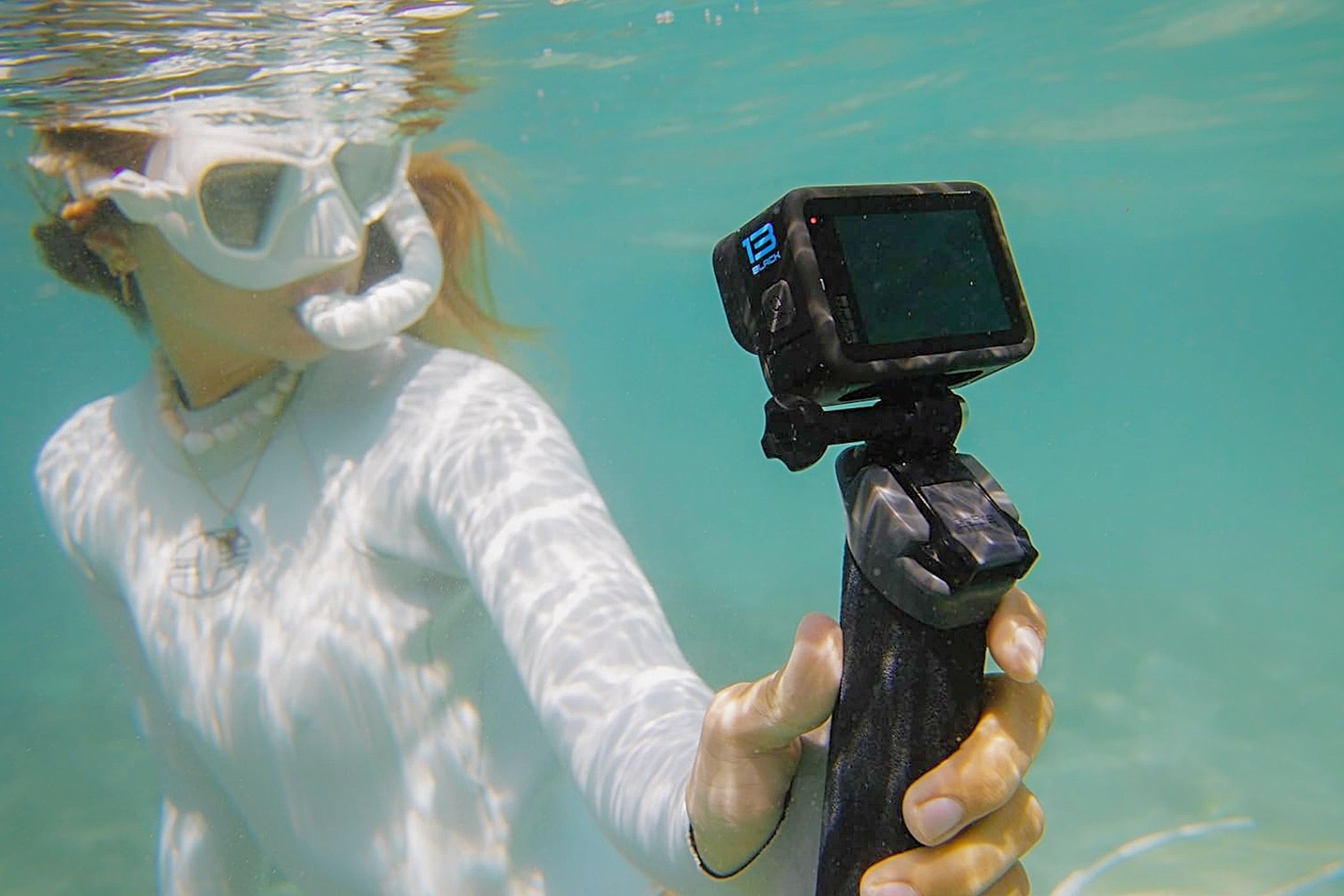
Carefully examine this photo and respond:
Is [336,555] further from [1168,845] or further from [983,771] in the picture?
[1168,845]

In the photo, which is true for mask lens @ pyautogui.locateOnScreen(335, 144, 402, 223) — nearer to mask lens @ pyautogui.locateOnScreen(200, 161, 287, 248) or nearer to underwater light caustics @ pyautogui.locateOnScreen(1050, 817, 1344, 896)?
mask lens @ pyautogui.locateOnScreen(200, 161, 287, 248)

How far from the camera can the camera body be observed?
1.09 m

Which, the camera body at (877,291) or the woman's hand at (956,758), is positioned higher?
the camera body at (877,291)

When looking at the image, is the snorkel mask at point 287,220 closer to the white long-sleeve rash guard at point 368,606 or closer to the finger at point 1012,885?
the white long-sleeve rash guard at point 368,606

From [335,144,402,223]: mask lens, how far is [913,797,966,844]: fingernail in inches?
111

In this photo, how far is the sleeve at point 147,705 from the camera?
304 cm

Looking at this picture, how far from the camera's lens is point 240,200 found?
3.03 meters

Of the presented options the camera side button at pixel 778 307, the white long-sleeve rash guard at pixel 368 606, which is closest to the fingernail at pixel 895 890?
the camera side button at pixel 778 307

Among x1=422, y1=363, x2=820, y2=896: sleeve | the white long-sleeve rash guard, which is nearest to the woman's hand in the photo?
x1=422, y1=363, x2=820, y2=896: sleeve

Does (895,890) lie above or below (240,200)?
below

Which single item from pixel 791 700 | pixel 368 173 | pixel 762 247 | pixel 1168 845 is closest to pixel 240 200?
pixel 368 173

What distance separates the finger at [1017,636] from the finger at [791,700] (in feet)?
0.62

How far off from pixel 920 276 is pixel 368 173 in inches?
107

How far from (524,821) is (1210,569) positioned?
828 inches
